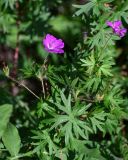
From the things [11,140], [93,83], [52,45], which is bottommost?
[11,140]

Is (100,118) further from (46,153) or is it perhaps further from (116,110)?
(46,153)

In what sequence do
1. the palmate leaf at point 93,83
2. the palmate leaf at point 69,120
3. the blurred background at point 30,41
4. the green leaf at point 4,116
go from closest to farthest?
the palmate leaf at point 69,120 < the palmate leaf at point 93,83 < the green leaf at point 4,116 < the blurred background at point 30,41

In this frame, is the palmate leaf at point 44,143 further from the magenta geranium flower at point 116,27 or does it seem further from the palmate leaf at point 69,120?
the magenta geranium flower at point 116,27

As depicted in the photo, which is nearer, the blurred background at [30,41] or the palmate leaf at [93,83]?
the palmate leaf at [93,83]

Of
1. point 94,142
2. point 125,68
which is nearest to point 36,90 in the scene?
point 125,68

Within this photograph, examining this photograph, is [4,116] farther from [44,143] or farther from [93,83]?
[93,83]

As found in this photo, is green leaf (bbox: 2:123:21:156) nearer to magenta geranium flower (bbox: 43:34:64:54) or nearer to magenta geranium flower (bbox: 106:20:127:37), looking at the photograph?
magenta geranium flower (bbox: 43:34:64:54)

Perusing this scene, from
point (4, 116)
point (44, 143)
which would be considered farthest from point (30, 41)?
point (44, 143)

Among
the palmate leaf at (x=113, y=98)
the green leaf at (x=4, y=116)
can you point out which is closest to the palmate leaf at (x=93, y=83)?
the palmate leaf at (x=113, y=98)
